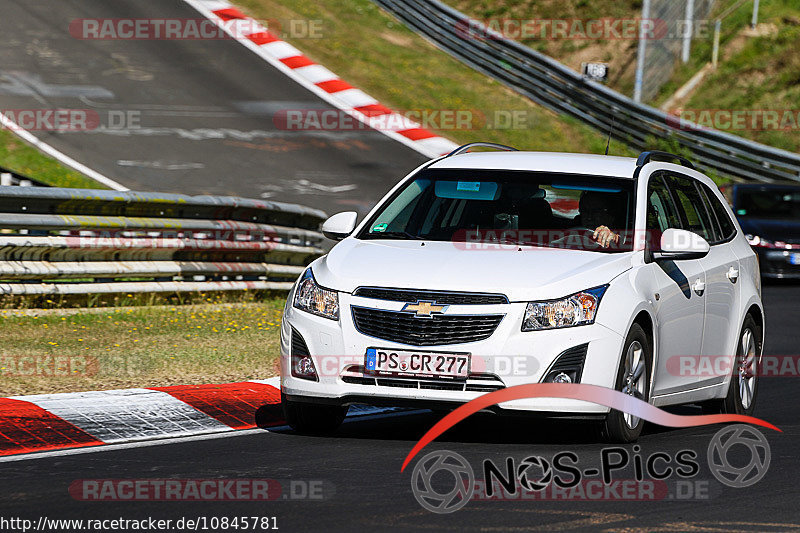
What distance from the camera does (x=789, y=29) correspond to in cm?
Answer: 3647

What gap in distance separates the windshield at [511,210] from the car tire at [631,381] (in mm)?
635

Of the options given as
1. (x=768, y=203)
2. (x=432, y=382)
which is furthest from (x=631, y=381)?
(x=768, y=203)

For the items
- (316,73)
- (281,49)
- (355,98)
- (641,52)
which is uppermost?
(641,52)

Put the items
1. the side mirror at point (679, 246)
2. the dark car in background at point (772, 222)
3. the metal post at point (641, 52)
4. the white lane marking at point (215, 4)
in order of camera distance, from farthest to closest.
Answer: the white lane marking at point (215, 4) < the metal post at point (641, 52) < the dark car in background at point (772, 222) < the side mirror at point (679, 246)

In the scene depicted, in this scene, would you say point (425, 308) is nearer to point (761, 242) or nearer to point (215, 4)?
point (761, 242)

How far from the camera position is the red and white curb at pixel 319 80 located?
26703 millimetres

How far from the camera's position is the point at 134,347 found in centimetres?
1074

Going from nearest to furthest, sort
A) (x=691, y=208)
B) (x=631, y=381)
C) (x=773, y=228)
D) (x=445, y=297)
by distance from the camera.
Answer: (x=445, y=297) → (x=631, y=381) → (x=691, y=208) → (x=773, y=228)

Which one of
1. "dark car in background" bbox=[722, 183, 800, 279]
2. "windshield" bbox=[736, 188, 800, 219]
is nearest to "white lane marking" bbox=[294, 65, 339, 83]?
"dark car in background" bbox=[722, 183, 800, 279]

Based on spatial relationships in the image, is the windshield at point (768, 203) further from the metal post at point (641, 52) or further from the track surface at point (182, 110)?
the metal post at point (641, 52)

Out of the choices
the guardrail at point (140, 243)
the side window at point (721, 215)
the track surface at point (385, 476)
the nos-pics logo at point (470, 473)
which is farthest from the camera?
the guardrail at point (140, 243)

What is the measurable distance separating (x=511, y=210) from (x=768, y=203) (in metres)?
14.0

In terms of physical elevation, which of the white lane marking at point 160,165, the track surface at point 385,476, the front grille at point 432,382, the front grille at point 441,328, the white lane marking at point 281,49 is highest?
the white lane marking at point 281,49

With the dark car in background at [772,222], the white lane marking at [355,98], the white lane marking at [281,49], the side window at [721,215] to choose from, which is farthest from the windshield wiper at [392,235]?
the white lane marking at [281,49]
